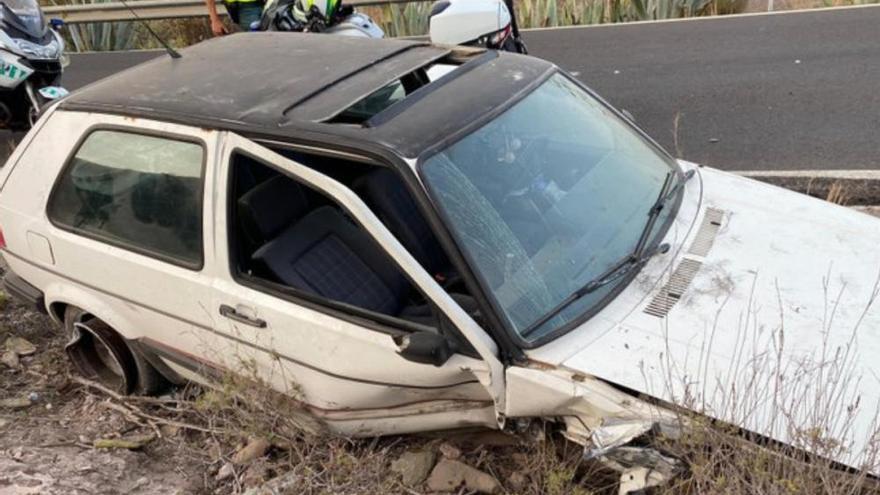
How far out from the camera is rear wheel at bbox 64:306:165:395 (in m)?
3.91

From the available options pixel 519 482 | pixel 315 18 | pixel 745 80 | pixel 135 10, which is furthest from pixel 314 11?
pixel 135 10

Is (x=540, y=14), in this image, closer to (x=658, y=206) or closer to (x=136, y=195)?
(x=658, y=206)

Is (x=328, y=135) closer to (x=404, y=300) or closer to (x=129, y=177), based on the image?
(x=404, y=300)

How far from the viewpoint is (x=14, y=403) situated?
412cm

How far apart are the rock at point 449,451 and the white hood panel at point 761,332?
0.74 metres

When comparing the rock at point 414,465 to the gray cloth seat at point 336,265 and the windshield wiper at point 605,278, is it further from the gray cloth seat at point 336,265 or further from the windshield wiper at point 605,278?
the windshield wiper at point 605,278

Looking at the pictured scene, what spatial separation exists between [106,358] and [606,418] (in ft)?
8.91

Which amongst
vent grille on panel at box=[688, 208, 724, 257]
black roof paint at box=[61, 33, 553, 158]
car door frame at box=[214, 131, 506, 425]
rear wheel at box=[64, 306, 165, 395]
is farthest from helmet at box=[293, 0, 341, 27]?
vent grille on panel at box=[688, 208, 724, 257]

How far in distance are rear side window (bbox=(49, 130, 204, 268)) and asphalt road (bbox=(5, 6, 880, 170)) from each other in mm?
3483

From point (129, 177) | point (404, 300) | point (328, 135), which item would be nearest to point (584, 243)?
point (404, 300)

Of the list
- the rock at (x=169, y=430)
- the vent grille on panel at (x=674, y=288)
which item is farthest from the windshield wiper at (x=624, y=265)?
the rock at (x=169, y=430)

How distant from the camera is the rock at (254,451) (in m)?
3.48

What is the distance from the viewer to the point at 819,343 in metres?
2.69

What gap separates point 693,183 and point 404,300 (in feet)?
4.56
